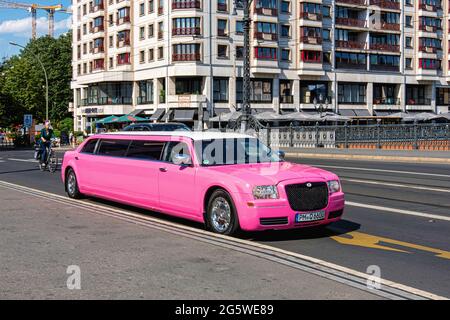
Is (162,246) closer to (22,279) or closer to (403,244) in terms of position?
(22,279)

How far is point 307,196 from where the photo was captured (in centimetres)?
778

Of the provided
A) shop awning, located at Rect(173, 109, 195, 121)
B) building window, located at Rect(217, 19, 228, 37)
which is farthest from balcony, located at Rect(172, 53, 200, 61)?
shop awning, located at Rect(173, 109, 195, 121)

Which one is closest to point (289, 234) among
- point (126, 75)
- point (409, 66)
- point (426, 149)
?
point (426, 149)

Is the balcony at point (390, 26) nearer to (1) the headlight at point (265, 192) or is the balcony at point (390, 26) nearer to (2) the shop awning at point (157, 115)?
(2) the shop awning at point (157, 115)

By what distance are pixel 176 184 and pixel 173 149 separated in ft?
2.29

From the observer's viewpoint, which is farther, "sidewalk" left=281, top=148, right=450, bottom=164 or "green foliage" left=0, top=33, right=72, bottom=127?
"green foliage" left=0, top=33, right=72, bottom=127

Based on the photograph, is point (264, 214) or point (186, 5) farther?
point (186, 5)

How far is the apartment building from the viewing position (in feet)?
204

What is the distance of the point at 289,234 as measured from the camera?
27.1 feet

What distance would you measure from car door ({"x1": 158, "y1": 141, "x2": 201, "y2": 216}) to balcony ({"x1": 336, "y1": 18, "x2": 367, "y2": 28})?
65.0 metres

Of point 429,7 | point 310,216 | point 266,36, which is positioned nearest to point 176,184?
point 310,216

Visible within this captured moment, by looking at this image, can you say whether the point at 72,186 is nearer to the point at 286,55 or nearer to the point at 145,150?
the point at 145,150

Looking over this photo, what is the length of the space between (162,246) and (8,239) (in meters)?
2.21

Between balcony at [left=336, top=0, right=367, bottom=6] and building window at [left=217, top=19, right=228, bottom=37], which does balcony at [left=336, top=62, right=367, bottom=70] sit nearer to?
balcony at [left=336, top=0, right=367, bottom=6]
